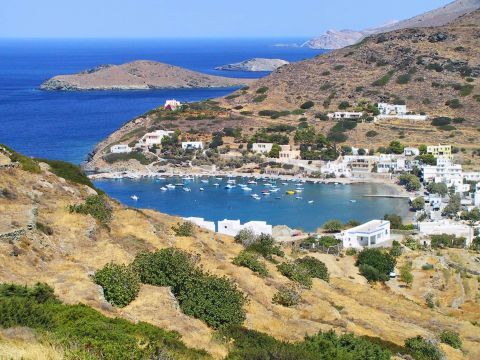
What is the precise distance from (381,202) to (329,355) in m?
45.4

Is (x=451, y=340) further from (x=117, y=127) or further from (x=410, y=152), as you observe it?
(x=117, y=127)

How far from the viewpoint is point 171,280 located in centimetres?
1439

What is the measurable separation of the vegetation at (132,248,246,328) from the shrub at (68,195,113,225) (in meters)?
2.98

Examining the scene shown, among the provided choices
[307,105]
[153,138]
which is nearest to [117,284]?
[153,138]

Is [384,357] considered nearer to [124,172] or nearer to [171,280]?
[171,280]

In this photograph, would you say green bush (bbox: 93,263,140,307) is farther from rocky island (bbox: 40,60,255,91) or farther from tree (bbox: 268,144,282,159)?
rocky island (bbox: 40,60,255,91)

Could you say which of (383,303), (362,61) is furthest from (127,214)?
(362,61)

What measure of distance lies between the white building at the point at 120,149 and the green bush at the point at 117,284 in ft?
198

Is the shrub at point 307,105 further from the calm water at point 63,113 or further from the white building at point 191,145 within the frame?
the calm water at point 63,113

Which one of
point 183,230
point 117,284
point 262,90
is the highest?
point 117,284

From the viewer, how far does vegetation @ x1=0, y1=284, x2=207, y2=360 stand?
834 cm

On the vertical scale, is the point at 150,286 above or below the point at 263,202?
above

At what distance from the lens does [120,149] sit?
7338 cm

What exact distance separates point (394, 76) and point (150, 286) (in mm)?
82431
